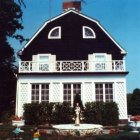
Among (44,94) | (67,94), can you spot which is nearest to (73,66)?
(67,94)

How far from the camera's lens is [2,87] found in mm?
38000

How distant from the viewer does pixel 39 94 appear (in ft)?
102

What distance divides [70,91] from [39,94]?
2.42m

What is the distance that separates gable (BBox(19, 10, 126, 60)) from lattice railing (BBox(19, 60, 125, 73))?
2688 millimetres

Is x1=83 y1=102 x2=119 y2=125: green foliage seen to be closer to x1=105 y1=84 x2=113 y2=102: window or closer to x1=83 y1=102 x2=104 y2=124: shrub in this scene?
x1=83 y1=102 x2=104 y2=124: shrub

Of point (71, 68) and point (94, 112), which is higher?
point (71, 68)

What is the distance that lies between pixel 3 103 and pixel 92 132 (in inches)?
785

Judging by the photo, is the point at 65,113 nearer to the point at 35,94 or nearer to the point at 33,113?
the point at 33,113

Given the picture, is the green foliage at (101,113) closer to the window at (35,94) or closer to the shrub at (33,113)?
the shrub at (33,113)

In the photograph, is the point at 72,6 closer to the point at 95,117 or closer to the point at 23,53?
the point at 23,53

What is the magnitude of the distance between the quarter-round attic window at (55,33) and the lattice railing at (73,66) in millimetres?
3848

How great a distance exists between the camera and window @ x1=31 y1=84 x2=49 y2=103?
1230 inches

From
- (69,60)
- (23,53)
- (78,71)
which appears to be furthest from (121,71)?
(23,53)

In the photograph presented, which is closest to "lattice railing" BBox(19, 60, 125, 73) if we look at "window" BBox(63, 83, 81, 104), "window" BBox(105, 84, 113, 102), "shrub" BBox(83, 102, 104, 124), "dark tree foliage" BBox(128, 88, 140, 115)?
"window" BBox(63, 83, 81, 104)
